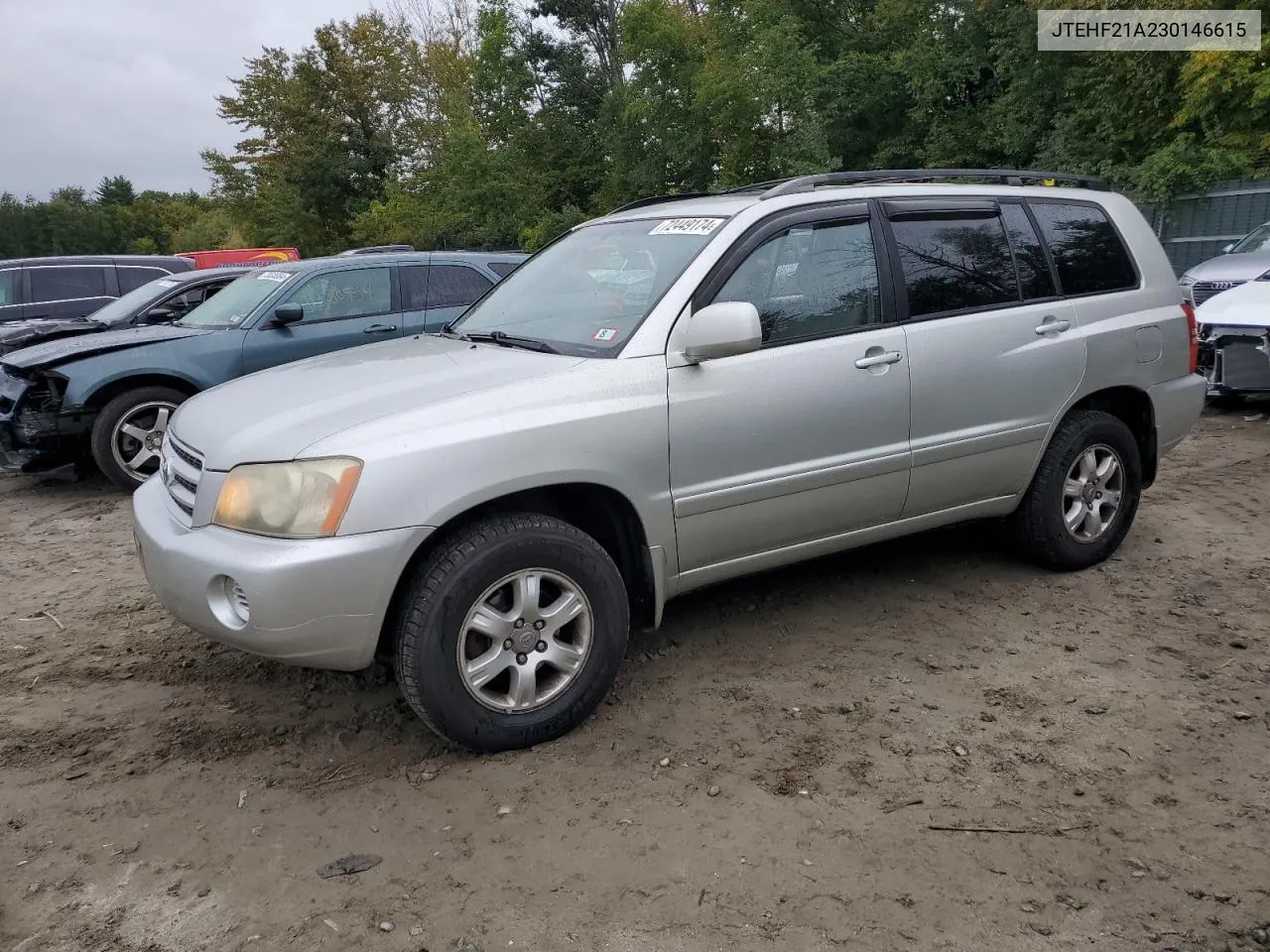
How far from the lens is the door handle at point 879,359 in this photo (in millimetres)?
3762

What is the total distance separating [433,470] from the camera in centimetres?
294

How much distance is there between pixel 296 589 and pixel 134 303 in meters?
6.91

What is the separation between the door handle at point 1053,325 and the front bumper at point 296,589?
284 centimetres

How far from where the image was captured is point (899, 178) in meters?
4.29

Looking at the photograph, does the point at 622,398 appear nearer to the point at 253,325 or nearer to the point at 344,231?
the point at 253,325

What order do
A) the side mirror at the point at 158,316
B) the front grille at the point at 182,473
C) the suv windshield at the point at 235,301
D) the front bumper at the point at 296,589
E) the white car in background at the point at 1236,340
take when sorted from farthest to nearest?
1. the side mirror at the point at 158,316
2. the white car in background at the point at 1236,340
3. the suv windshield at the point at 235,301
4. the front grille at the point at 182,473
5. the front bumper at the point at 296,589

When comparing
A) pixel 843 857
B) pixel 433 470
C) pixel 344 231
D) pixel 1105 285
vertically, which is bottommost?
pixel 843 857

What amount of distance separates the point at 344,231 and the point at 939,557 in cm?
3328

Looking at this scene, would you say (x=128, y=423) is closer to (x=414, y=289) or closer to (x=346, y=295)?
(x=346, y=295)

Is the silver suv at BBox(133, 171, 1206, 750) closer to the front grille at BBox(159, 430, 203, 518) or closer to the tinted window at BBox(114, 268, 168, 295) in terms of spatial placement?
the front grille at BBox(159, 430, 203, 518)

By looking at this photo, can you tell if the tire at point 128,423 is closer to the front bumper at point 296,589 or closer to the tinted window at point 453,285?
the tinted window at point 453,285

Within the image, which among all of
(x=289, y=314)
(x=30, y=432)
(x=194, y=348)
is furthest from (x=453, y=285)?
(x=30, y=432)

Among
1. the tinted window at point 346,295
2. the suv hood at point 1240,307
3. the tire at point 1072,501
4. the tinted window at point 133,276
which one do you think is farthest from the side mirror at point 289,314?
the suv hood at point 1240,307

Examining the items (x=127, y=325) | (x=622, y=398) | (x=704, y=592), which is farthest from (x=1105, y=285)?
(x=127, y=325)
